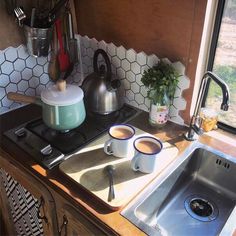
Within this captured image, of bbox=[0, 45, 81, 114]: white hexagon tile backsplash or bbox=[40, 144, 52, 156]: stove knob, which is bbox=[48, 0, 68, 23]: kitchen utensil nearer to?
bbox=[0, 45, 81, 114]: white hexagon tile backsplash

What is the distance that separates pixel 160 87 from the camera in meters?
1.07

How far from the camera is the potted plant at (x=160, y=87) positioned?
1.07m

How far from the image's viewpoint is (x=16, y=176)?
105 centimetres

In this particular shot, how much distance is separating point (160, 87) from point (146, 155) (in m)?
0.30

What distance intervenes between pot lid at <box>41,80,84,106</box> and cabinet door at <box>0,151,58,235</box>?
26 centimetres

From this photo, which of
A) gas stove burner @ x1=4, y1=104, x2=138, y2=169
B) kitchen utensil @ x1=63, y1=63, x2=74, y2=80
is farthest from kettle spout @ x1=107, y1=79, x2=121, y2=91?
kitchen utensil @ x1=63, y1=63, x2=74, y2=80

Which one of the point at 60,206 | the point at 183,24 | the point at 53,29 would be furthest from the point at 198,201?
the point at 53,29

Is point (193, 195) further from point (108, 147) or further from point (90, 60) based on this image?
point (90, 60)

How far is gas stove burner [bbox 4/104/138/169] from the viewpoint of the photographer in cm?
100

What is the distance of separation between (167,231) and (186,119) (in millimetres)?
462

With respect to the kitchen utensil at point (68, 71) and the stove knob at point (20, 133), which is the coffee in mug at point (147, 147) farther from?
the kitchen utensil at point (68, 71)

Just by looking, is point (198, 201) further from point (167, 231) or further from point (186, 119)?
point (186, 119)

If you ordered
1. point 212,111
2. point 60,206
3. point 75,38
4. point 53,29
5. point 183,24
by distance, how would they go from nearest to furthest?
point 60,206 → point 183,24 → point 212,111 → point 53,29 → point 75,38

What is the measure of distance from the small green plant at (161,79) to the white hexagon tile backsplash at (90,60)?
0.04m
